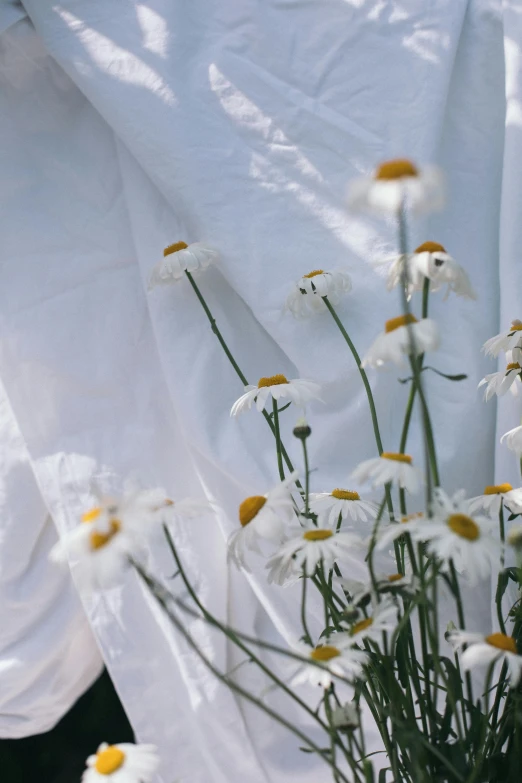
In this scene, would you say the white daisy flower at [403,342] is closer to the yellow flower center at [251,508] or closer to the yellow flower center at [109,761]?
the yellow flower center at [251,508]

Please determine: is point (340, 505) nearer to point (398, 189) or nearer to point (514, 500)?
point (514, 500)

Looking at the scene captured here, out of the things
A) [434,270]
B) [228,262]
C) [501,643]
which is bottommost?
[501,643]

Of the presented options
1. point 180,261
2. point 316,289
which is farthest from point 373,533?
point 180,261

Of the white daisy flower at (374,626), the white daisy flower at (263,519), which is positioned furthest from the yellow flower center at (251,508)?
the white daisy flower at (374,626)

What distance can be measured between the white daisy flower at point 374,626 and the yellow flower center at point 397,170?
266 mm

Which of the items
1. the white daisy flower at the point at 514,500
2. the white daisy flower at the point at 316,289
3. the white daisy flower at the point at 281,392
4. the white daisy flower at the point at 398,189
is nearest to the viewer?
the white daisy flower at the point at 398,189

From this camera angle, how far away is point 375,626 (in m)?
0.50

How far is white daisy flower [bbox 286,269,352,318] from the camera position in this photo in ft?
2.88

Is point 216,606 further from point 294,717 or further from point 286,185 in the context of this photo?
point 286,185

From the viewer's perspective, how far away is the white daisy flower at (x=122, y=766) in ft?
1.46

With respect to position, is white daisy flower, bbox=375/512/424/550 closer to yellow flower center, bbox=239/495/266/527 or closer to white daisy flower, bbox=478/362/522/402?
yellow flower center, bbox=239/495/266/527

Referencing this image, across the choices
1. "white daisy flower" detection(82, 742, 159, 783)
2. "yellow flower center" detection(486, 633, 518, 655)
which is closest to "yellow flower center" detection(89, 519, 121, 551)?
"white daisy flower" detection(82, 742, 159, 783)

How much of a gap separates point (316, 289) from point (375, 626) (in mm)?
460

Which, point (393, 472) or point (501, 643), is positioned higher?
point (393, 472)
